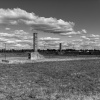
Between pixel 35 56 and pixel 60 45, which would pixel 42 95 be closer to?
pixel 35 56

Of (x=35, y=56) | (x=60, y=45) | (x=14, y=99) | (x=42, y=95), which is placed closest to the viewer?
(x=14, y=99)

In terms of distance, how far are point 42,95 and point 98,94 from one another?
2.27 meters

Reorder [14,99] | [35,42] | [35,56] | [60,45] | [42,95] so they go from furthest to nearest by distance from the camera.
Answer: [60,45]
[35,42]
[35,56]
[42,95]
[14,99]

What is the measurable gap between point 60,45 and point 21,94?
62.6 meters

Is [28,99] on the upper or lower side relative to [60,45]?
lower

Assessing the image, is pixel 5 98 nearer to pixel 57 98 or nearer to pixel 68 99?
pixel 57 98

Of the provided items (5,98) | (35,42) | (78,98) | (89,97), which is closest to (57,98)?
(78,98)

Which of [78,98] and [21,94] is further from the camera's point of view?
[21,94]

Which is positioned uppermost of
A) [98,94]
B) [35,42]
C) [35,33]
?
[35,33]

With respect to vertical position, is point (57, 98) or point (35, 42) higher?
point (35, 42)

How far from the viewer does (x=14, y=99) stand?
5027 millimetres

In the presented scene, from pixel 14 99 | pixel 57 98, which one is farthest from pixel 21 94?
pixel 57 98

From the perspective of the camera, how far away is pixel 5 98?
5137 mm

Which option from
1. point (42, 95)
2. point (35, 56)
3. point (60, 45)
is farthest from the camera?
point (60, 45)
